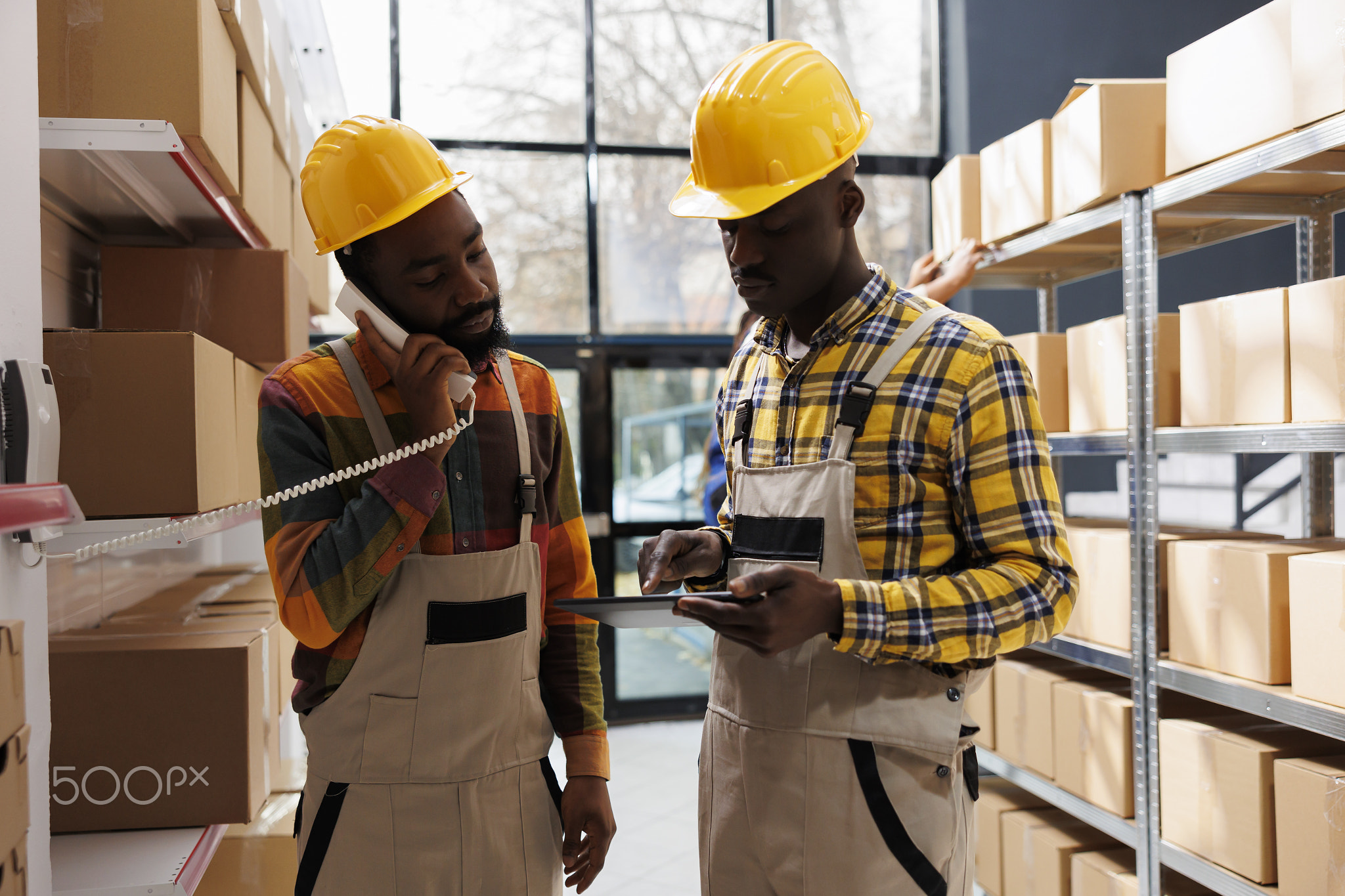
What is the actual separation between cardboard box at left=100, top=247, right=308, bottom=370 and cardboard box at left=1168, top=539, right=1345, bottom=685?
238 cm

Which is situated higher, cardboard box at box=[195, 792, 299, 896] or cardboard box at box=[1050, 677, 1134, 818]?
cardboard box at box=[1050, 677, 1134, 818]

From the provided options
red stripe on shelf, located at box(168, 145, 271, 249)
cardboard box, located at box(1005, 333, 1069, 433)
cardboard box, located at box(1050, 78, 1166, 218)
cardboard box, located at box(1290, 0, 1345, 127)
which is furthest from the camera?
cardboard box, located at box(1005, 333, 1069, 433)

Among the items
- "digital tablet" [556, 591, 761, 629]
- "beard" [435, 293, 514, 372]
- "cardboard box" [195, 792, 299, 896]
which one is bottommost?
"cardboard box" [195, 792, 299, 896]

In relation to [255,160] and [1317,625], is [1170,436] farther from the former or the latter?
[255,160]

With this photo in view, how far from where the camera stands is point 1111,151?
238 centimetres

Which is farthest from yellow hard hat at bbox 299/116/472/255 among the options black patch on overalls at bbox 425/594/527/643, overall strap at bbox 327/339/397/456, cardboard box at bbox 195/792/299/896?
cardboard box at bbox 195/792/299/896

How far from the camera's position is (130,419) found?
5.17 ft

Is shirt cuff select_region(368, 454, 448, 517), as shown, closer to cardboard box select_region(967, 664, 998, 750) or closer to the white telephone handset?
the white telephone handset

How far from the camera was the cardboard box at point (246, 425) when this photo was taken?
201cm

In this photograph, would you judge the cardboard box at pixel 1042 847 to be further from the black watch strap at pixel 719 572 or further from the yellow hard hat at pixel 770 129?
the yellow hard hat at pixel 770 129

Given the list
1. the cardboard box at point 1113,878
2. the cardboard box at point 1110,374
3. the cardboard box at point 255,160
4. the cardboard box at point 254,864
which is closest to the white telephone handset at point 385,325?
the cardboard box at point 255,160

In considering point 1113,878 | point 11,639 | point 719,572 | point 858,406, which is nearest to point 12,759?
point 11,639

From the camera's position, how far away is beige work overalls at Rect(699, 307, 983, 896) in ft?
4.03

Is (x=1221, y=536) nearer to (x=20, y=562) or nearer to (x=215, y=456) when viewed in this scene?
(x=215, y=456)
